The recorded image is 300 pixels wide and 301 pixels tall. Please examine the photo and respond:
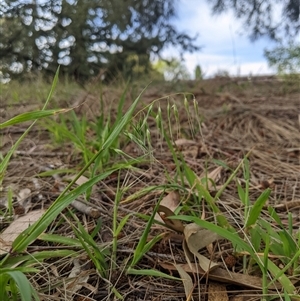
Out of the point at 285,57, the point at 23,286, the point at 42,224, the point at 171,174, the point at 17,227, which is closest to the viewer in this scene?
the point at 23,286

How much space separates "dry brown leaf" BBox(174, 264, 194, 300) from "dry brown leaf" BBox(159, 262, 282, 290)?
0.02 m

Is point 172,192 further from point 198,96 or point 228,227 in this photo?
point 198,96

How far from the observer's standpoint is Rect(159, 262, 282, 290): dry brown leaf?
0.90m

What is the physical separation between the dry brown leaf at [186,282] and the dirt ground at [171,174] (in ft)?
0.07

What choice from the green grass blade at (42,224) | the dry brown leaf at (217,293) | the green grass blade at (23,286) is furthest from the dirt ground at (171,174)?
the green grass blade at (23,286)

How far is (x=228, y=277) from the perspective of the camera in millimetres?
926

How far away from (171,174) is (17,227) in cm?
59

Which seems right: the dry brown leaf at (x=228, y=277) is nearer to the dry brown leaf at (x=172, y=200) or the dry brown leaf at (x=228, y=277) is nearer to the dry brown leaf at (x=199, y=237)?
the dry brown leaf at (x=199, y=237)

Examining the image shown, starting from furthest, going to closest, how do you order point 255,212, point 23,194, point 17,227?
point 23,194 < point 17,227 < point 255,212

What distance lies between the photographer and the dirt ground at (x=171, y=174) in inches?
36.0

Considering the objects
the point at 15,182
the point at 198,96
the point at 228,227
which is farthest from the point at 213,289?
the point at 198,96

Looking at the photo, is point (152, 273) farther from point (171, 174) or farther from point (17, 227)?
point (171, 174)

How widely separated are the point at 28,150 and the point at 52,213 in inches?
40.8

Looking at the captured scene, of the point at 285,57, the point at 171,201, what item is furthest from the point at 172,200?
the point at 285,57
